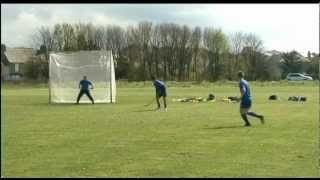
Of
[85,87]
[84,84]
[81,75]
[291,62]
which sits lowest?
[85,87]

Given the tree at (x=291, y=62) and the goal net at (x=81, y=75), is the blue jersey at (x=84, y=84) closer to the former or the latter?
the goal net at (x=81, y=75)

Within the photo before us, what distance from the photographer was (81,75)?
3641cm

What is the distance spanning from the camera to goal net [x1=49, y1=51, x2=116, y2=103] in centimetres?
3616

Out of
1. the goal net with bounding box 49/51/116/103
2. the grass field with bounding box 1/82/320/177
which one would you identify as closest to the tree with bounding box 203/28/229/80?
the goal net with bounding box 49/51/116/103

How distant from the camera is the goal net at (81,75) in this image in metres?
36.2

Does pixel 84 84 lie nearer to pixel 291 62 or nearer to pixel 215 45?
pixel 215 45

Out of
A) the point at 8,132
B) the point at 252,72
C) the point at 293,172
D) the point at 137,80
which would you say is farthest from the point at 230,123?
the point at 252,72

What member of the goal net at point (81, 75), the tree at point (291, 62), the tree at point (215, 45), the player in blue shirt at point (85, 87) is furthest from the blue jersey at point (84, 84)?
the tree at point (291, 62)

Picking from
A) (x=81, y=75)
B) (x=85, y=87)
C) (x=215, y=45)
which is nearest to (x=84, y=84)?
(x=85, y=87)

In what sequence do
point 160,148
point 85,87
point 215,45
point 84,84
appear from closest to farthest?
point 160,148
point 84,84
point 85,87
point 215,45

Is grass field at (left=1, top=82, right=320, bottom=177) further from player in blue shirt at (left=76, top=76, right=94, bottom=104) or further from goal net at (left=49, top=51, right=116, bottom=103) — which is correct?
goal net at (left=49, top=51, right=116, bottom=103)

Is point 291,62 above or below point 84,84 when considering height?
above

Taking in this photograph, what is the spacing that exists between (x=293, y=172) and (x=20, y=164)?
4.90 metres

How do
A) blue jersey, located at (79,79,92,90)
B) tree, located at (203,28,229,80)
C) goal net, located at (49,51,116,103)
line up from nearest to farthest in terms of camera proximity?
1. blue jersey, located at (79,79,92,90)
2. goal net, located at (49,51,116,103)
3. tree, located at (203,28,229,80)
